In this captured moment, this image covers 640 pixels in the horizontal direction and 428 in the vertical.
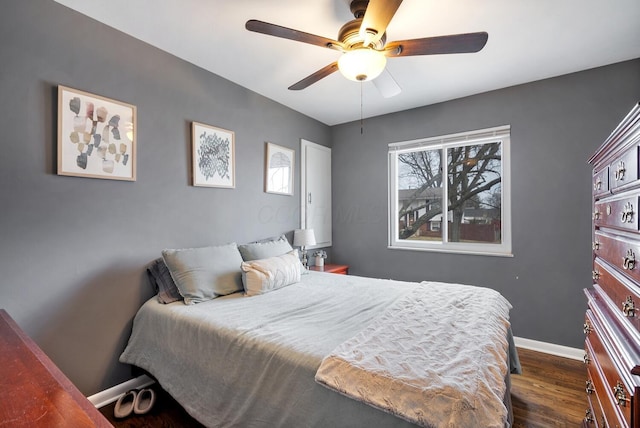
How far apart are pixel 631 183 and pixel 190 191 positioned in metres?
2.64

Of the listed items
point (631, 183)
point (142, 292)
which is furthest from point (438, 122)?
point (142, 292)

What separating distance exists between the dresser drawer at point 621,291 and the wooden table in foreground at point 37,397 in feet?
5.00

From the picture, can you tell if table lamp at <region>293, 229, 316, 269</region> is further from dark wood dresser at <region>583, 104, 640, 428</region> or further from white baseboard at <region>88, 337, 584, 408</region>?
dark wood dresser at <region>583, 104, 640, 428</region>

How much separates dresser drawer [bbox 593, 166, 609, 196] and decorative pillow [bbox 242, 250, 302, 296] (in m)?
2.03

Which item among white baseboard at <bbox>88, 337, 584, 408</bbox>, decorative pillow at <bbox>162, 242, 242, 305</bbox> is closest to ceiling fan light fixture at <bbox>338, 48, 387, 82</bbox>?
decorative pillow at <bbox>162, 242, 242, 305</bbox>

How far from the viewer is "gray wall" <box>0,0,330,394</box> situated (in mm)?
1651

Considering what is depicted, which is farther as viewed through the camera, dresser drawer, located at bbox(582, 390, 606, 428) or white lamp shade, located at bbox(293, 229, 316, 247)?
white lamp shade, located at bbox(293, 229, 316, 247)

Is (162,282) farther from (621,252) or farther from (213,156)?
(621,252)

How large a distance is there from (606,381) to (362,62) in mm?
1830

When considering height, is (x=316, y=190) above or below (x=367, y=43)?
below

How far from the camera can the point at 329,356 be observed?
3.96 feet

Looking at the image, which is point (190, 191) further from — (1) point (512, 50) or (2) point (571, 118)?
(2) point (571, 118)

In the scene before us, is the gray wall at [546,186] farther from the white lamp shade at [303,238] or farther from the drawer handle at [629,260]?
the drawer handle at [629,260]

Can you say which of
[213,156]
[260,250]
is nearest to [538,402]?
[260,250]
